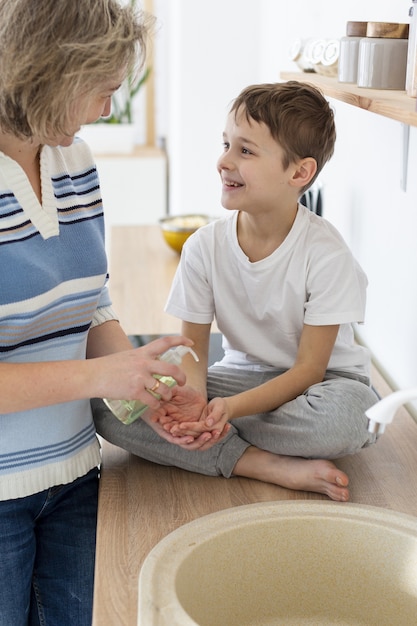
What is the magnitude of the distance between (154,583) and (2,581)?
345 millimetres

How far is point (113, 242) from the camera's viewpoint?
286 cm

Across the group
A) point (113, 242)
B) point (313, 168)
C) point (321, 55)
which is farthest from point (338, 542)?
point (113, 242)

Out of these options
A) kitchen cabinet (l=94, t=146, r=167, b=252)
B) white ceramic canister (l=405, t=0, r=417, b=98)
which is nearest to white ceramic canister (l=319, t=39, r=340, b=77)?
white ceramic canister (l=405, t=0, r=417, b=98)

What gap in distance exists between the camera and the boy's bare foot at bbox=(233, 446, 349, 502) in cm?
127

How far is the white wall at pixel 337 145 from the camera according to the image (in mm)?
1685

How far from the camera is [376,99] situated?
130cm

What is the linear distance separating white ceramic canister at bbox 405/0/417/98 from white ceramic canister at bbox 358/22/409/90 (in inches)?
3.4

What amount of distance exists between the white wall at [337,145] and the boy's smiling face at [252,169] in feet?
0.86

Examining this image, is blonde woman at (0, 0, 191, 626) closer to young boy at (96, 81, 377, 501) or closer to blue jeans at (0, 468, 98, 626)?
blue jeans at (0, 468, 98, 626)

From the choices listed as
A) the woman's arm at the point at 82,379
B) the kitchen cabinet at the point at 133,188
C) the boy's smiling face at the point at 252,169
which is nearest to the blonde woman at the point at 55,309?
the woman's arm at the point at 82,379

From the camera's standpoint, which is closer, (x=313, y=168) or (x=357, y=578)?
(x=357, y=578)

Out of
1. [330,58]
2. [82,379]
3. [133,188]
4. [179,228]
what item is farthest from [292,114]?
[133,188]

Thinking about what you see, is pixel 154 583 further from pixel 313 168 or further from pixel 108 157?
pixel 108 157

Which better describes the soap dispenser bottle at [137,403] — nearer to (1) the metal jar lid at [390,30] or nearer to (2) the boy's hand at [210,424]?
(2) the boy's hand at [210,424]
